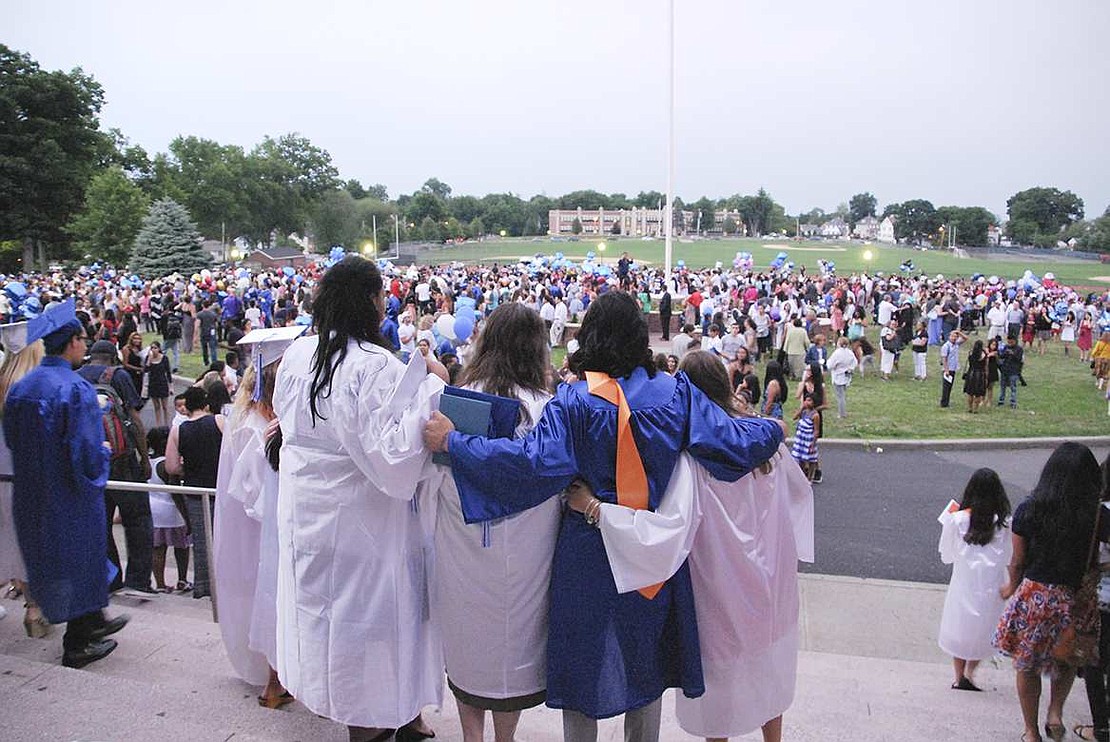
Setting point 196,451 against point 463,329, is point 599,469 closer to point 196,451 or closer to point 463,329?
point 196,451

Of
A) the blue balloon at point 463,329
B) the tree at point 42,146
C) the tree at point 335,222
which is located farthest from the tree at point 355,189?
the blue balloon at point 463,329

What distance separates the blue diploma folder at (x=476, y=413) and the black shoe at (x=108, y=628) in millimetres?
2654

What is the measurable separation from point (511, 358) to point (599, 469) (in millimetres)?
566

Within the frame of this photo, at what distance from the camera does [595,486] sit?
299cm

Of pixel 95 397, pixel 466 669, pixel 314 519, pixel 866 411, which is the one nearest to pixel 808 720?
pixel 466 669

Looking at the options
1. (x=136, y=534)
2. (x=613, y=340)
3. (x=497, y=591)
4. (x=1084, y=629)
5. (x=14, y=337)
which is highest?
(x=613, y=340)

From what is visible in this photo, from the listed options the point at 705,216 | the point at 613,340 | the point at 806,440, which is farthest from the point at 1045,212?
the point at 613,340

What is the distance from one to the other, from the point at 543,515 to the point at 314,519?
85cm

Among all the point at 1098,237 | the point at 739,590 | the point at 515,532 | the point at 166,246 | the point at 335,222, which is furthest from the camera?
the point at 335,222

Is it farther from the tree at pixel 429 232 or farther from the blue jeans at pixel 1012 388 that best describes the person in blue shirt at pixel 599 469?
the tree at pixel 429 232

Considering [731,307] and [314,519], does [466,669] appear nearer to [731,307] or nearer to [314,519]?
[314,519]

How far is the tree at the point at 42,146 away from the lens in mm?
53219

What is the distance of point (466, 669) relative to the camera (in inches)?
125

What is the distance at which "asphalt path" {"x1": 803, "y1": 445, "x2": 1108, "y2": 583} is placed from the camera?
8.28 metres
